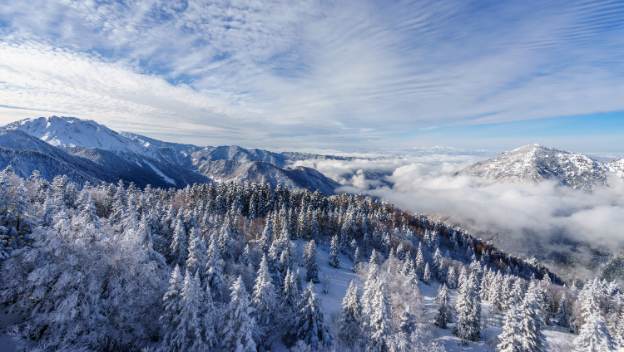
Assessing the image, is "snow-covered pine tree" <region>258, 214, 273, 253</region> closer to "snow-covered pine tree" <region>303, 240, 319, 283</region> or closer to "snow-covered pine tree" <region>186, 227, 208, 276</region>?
"snow-covered pine tree" <region>303, 240, 319, 283</region>

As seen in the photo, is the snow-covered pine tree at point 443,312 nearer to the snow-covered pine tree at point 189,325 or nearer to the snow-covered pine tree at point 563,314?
the snow-covered pine tree at point 563,314

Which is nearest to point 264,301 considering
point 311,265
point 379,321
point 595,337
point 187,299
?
point 187,299

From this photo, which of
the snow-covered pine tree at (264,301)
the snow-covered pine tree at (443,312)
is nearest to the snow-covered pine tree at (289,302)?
the snow-covered pine tree at (264,301)

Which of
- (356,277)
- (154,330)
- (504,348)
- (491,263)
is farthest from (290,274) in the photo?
(491,263)

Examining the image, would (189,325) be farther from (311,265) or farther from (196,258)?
(311,265)

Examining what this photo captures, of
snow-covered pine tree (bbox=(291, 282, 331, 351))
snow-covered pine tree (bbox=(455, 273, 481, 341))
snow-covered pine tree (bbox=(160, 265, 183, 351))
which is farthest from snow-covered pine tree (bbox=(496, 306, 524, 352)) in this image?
snow-covered pine tree (bbox=(160, 265, 183, 351))

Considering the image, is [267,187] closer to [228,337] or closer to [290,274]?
[290,274]
